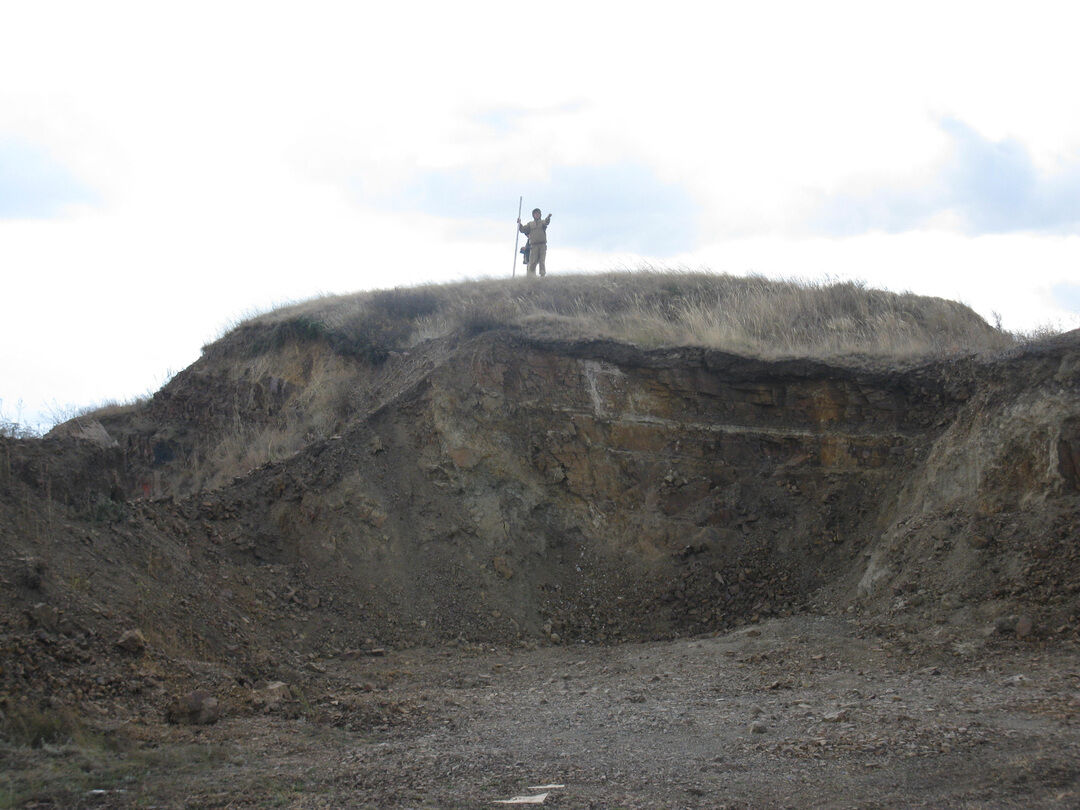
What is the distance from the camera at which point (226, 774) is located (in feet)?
19.5

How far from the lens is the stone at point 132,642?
7633mm

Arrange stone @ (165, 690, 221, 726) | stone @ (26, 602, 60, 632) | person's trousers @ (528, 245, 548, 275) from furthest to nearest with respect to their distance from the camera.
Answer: person's trousers @ (528, 245, 548, 275) < stone @ (26, 602, 60, 632) < stone @ (165, 690, 221, 726)

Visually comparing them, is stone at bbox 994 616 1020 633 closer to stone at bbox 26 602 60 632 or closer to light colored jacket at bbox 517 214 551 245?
stone at bbox 26 602 60 632

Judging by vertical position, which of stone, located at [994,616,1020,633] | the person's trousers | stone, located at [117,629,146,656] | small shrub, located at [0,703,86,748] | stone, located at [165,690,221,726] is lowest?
stone, located at [165,690,221,726]

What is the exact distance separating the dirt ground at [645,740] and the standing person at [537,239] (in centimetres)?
1052

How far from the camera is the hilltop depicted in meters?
7.65

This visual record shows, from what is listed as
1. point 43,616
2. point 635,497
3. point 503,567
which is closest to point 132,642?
point 43,616

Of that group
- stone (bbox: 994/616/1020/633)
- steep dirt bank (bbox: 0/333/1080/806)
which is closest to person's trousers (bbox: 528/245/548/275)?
steep dirt bank (bbox: 0/333/1080/806)

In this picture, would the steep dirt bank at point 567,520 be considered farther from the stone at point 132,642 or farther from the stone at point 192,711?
the stone at point 192,711

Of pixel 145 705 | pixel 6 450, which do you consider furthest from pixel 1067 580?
pixel 6 450

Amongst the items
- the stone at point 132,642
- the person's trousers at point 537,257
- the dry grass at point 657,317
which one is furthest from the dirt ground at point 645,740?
the person's trousers at point 537,257

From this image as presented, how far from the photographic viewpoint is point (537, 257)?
18.9 meters

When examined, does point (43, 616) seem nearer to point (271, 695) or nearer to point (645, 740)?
point (271, 695)

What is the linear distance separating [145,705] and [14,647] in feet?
3.21
